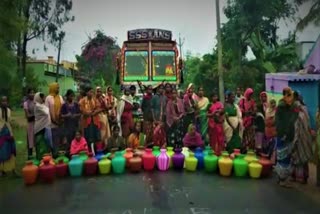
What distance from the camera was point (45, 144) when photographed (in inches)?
358

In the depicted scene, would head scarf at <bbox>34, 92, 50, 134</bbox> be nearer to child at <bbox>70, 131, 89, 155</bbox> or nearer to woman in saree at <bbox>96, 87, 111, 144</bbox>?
child at <bbox>70, 131, 89, 155</bbox>

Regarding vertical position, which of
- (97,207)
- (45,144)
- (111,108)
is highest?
(111,108)

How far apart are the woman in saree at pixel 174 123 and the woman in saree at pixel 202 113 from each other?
419 mm

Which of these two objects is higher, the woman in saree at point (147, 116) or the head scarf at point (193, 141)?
the woman in saree at point (147, 116)

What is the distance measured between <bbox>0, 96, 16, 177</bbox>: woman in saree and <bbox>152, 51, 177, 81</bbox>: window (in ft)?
27.0

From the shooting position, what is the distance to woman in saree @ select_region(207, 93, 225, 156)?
32.3 feet

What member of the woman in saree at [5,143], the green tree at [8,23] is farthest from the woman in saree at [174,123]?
the green tree at [8,23]

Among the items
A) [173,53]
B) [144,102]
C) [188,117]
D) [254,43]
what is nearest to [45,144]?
[144,102]

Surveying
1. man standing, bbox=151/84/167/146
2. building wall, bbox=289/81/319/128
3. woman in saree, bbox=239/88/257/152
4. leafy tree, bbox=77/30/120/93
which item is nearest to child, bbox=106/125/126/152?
man standing, bbox=151/84/167/146

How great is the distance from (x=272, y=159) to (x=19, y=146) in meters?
7.31

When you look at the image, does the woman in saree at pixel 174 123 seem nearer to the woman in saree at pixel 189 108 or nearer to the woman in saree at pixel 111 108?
the woman in saree at pixel 189 108

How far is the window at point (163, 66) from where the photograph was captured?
53.3 feet

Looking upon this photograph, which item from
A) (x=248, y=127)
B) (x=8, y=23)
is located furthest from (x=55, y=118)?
(x=248, y=127)

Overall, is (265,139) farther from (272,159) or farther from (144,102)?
(144,102)
